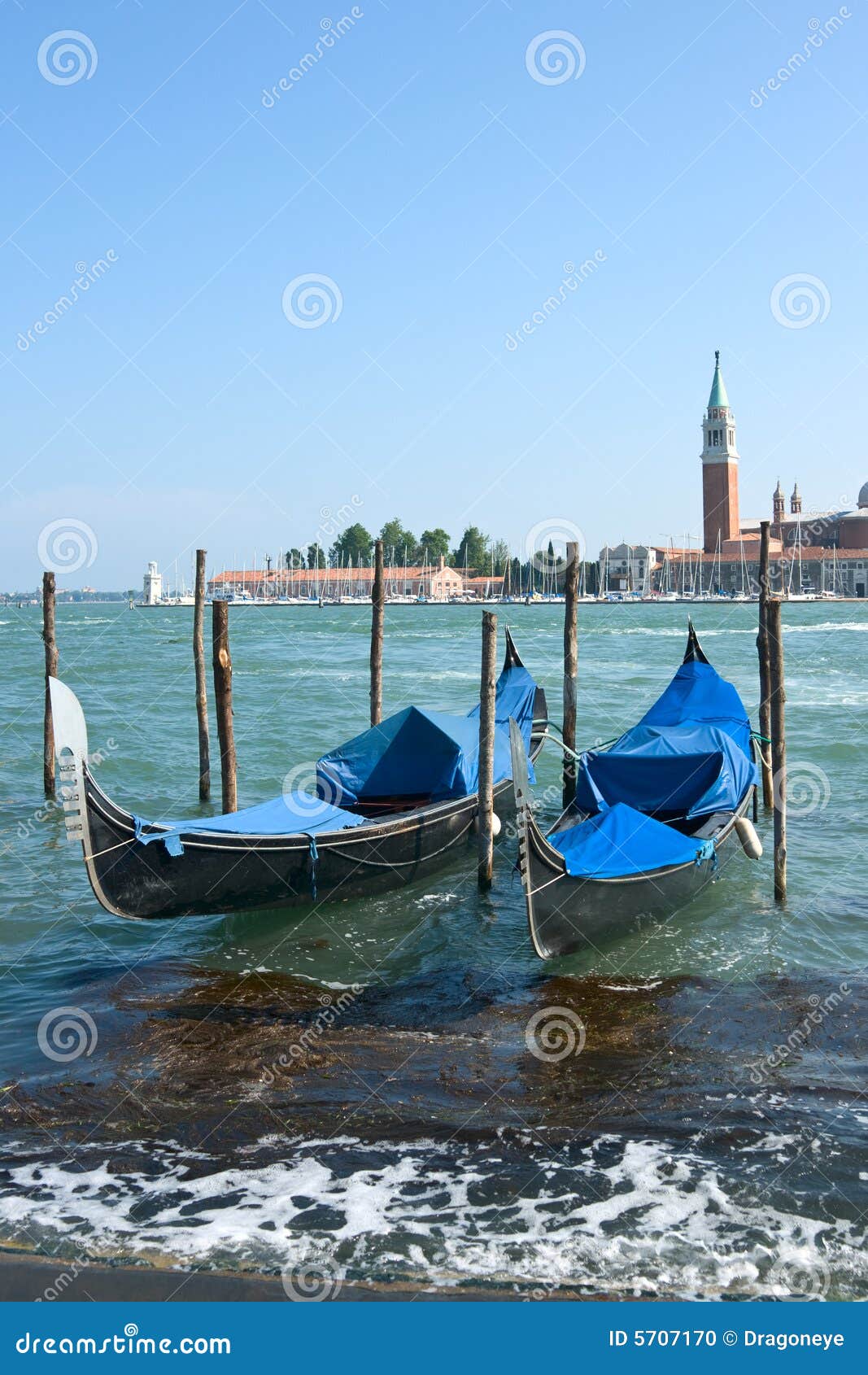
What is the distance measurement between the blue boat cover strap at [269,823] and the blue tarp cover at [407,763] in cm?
102

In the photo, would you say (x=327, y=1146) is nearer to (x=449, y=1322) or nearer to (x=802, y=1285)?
(x=449, y=1322)

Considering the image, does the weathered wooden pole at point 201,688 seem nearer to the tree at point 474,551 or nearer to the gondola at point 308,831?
A: the gondola at point 308,831

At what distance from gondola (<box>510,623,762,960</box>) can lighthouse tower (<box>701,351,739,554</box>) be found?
8809 centimetres

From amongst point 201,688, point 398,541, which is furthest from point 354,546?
point 201,688

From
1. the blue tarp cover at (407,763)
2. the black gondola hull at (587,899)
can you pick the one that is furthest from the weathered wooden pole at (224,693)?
the black gondola hull at (587,899)

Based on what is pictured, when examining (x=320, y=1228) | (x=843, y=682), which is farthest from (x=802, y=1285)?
(x=843, y=682)

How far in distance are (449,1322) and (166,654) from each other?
35333 mm

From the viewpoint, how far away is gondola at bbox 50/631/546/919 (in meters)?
6.18

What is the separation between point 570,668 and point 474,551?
104 meters

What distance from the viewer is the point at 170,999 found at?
6043 millimetres

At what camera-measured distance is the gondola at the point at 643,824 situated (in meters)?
6.21

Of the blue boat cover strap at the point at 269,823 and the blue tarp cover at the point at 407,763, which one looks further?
the blue tarp cover at the point at 407,763

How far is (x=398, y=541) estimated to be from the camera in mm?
110375

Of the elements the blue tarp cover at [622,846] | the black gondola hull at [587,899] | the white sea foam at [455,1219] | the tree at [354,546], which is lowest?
A: the white sea foam at [455,1219]
